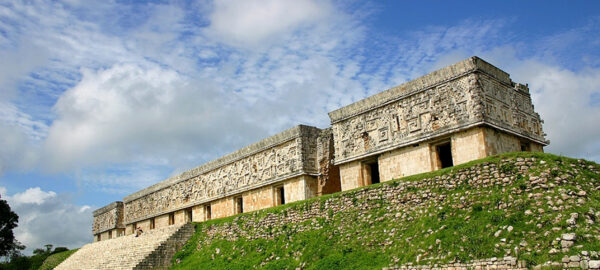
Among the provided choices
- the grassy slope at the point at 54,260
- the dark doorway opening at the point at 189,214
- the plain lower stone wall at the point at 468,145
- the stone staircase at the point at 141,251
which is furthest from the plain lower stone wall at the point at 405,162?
the grassy slope at the point at 54,260

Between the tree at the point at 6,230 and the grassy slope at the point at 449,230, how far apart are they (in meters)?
25.5

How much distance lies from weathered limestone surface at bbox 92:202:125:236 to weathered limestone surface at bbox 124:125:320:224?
330cm

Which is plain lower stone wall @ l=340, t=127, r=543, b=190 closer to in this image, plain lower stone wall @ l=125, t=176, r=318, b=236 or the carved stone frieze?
the carved stone frieze

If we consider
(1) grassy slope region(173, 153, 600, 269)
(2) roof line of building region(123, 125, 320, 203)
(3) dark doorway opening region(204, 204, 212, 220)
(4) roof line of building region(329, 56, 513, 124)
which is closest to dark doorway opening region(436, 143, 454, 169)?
(4) roof line of building region(329, 56, 513, 124)

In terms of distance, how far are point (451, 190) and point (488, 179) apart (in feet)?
3.08

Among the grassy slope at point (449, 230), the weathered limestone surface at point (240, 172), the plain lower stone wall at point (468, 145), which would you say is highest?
the weathered limestone surface at point (240, 172)

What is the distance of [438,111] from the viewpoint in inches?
585

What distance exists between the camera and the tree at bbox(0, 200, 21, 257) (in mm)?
34031

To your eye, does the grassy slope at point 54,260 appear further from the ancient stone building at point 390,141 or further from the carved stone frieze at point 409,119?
the carved stone frieze at point 409,119

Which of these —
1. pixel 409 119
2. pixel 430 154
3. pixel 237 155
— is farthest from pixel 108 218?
pixel 430 154

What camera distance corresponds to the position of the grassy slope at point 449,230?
970 cm

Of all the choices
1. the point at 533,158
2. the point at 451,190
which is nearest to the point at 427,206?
the point at 451,190

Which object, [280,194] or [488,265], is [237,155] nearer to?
[280,194]

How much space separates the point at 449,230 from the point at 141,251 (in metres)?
12.3
